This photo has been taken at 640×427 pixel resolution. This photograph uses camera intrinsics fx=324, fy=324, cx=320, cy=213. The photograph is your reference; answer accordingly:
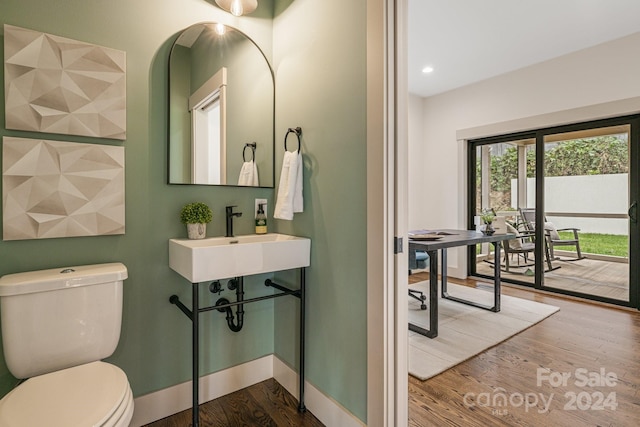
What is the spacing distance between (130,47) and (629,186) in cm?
438

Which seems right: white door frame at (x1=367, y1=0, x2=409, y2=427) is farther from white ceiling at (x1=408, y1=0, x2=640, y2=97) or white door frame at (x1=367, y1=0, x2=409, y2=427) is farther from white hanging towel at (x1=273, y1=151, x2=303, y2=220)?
white ceiling at (x1=408, y1=0, x2=640, y2=97)

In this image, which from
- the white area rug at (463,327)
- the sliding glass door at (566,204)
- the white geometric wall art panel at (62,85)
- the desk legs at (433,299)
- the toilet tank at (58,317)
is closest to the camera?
the toilet tank at (58,317)

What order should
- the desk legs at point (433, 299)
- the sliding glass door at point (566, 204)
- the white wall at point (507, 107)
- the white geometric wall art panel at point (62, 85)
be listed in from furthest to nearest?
the sliding glass door at point (566, 204) → the white wall at point (507, 107) → the desk legs at point (433, 299) → the white geometric wall art panel at point (62, 85)

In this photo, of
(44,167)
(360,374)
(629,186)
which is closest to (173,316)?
(44,167)

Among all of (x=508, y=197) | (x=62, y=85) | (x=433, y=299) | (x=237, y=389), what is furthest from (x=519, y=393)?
(x=508, y=197)

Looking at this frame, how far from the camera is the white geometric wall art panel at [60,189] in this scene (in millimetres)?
1345

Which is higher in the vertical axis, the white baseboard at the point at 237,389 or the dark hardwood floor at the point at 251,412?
the white baseboard at the point at 237,389

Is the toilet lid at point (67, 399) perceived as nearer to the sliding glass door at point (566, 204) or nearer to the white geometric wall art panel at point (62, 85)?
the white geometric wall art panel at point (62, 85)

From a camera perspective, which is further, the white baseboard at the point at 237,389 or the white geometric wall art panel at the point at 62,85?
the white baseboard at the point at 237,389

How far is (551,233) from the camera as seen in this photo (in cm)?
388

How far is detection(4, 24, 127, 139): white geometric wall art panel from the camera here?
1.34 m

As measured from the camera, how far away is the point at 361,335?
1.46 m

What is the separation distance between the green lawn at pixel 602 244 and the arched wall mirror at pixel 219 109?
3.72 meters

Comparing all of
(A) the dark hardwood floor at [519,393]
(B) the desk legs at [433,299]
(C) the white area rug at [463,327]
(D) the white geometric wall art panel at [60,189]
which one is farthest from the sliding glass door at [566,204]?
(D) the white geometric wall art panel at [60,189]
